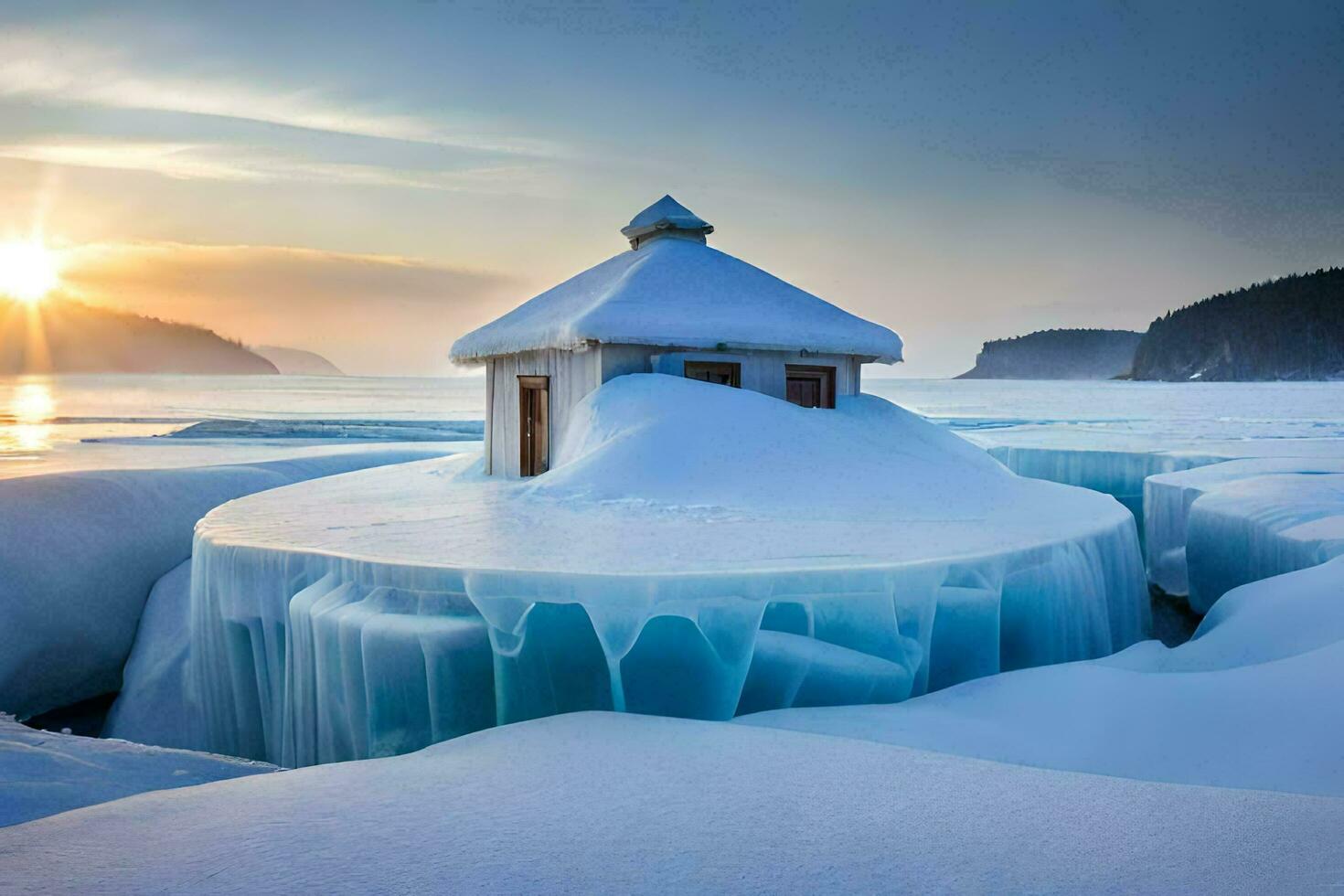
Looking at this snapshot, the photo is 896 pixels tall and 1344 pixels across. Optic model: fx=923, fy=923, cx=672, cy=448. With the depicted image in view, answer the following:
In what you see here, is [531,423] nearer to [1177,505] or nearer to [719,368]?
[719,368]

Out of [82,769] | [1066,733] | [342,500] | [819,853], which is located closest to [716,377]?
[342,500]

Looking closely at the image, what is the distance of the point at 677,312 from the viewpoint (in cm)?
1130

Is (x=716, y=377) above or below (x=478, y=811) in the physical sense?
above

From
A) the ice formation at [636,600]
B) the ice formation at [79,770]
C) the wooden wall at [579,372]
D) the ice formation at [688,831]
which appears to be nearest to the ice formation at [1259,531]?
the ice formation at [636,600]

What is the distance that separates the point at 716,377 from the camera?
38.2ft

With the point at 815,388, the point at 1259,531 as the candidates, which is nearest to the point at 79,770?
the point at 815,388

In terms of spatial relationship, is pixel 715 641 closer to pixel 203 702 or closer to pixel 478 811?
pixel 478 811

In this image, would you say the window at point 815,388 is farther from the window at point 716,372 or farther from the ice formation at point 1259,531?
the ice formation at point 1259,531

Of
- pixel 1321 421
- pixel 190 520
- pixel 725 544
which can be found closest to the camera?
pixel 725 544

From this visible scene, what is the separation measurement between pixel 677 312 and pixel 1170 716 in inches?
298

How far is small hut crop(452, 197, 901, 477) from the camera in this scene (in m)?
11.1

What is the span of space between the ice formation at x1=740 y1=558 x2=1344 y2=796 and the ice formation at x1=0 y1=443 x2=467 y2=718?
32.7 ft

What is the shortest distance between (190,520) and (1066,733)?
1296 centimetres

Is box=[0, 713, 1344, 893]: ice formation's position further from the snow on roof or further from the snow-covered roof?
the snow on roof
